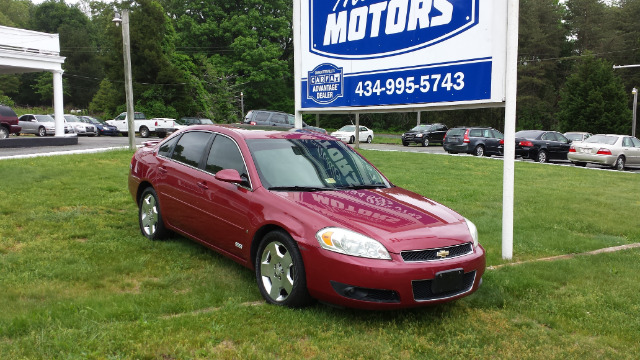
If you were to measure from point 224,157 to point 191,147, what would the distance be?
0.80 metres

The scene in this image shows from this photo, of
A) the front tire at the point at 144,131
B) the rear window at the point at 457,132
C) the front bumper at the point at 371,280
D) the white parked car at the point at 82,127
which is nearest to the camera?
the front bumper at the point at 371,280

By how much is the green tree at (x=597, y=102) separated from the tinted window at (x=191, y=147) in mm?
40332

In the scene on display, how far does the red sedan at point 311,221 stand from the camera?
12.6ft

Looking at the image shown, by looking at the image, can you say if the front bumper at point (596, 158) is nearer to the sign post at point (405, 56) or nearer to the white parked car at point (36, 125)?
the sign post at point (405, 56)

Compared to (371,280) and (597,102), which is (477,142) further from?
(371,280)

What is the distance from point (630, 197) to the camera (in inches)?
448

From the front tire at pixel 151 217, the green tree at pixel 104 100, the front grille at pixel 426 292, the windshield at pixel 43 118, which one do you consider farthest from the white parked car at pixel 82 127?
the front grille at pixel 426 292

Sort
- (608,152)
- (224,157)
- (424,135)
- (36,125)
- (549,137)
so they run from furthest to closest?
(424,135)
(36,125)
(549,137)
(608,152)
(224,157)

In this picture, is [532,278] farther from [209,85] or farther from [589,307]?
[209,85]

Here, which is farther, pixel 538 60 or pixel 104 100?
pixel 104 100

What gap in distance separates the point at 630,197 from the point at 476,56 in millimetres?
7618

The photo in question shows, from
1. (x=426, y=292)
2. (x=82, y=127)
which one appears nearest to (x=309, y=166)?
(x=426, y=292)

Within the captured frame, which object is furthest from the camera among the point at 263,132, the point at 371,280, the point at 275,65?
the point at 275,65

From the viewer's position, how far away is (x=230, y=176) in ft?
15.5
